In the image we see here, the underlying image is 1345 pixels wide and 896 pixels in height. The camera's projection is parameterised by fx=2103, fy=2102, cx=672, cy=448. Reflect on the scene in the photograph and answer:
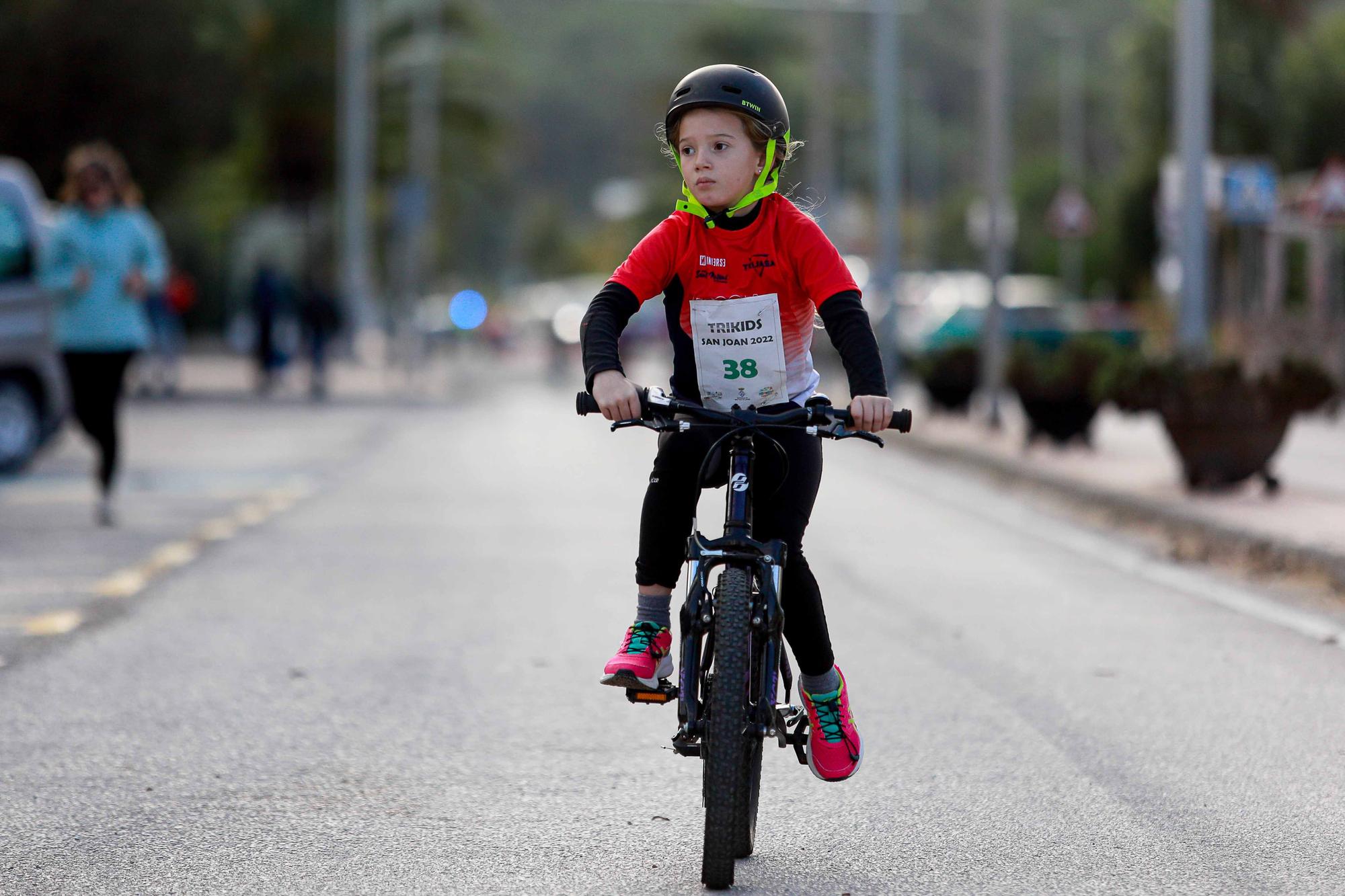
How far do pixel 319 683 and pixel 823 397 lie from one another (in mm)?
2968

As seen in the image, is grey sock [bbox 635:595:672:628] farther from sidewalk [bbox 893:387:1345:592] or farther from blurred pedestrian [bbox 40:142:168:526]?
blurred pedestrian [bbox 40:142:168:526]

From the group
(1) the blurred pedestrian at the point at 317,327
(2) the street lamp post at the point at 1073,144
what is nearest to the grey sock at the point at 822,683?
(1) the blurred pedestrian at the point at 317,327

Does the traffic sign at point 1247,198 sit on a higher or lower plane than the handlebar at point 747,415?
higher

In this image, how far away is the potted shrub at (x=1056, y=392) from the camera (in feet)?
54.7

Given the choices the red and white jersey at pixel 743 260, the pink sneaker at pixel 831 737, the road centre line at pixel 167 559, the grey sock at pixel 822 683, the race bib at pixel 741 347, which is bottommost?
the road centre line at pixel 167 559

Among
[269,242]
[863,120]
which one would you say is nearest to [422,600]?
[269,242]

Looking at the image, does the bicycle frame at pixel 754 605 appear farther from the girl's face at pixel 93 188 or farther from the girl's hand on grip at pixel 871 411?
the girl's face at pixel 93 188

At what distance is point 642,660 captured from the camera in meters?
4.62

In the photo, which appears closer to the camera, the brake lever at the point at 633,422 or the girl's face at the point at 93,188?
the brake lever at the point at 633,422

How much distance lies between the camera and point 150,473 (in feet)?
50.3

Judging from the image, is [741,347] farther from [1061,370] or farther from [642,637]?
[1061,370]

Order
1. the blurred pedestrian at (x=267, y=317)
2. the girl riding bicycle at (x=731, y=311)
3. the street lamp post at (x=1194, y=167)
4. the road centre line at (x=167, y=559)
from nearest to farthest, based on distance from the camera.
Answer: the girl riding bicycle at (x=731, y=311) → the road centre line at (x=167, y=559) → the street lamp post at (x=1194, y=167) → the blurred pedestrian at (x=267, y=317)

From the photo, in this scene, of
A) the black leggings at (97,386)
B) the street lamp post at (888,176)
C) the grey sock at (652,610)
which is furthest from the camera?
the street lamp post at (888,176)

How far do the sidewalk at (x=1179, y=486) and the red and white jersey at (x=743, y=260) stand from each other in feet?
17.6
